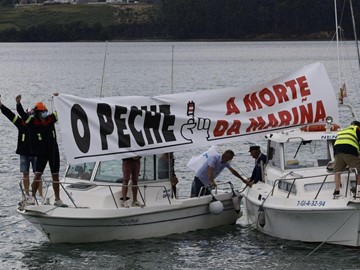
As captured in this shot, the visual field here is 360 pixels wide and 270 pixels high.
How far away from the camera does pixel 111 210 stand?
23781 millimetres

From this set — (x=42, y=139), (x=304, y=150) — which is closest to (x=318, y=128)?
(x=304, y=150)

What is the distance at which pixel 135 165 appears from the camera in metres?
24.2

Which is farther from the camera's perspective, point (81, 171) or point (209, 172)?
point (209, 172)

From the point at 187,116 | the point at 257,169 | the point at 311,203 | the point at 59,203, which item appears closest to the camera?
the point at 311,203

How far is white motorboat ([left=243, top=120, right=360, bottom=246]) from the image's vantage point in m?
23.3

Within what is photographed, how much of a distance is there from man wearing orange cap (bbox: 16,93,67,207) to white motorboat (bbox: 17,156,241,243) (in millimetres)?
430

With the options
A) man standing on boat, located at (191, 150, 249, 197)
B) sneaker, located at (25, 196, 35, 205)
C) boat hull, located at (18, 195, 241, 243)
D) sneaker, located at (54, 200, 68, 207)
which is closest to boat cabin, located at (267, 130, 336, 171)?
man standing on boat, located at (191, 150, 249, 197)

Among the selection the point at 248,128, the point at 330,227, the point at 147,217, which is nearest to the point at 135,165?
the point at 147,217

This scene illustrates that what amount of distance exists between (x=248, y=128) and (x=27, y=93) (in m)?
68.6

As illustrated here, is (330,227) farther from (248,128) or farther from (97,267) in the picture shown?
(97,267)

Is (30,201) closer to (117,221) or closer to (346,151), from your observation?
A: (117,221)

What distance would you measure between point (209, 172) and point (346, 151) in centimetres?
394

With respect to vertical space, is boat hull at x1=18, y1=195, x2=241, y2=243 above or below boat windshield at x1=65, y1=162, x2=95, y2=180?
below

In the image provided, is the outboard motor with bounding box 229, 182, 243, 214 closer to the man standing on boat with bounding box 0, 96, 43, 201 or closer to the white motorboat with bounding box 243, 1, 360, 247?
the white motorboat with bounding box 243, 1, 360, 247
